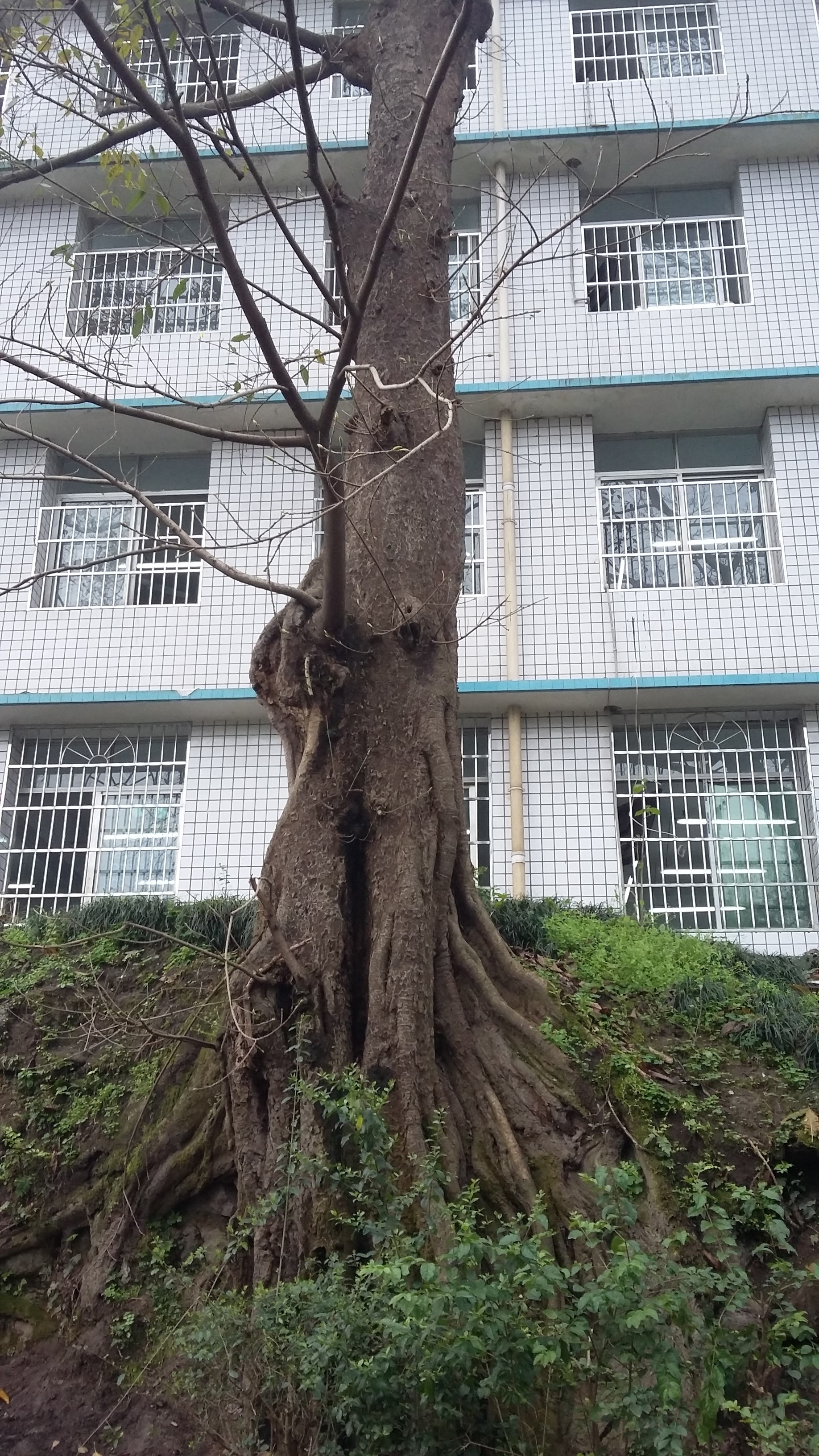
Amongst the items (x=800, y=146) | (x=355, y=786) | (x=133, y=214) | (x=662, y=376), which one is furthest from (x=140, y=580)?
(x=800, y=146)

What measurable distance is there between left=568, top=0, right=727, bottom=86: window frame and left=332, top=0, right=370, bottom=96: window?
226 cm

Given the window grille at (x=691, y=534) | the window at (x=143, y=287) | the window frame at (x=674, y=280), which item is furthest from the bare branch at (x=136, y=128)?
the window grille at (x=691, y=534)

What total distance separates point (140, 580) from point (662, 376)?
17.8 feet

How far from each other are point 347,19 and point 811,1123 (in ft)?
40.8

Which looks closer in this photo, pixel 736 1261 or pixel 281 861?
pixel 736 1261

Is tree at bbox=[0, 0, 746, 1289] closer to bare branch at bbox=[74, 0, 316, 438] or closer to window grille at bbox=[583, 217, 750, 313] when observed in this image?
bare branch at bbox=[74, 0, 316, 438]

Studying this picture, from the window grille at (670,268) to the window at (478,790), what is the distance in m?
4.50

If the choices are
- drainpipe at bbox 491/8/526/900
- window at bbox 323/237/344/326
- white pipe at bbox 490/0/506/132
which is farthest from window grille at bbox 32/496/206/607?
white pipe at bbox 490/0/506/132

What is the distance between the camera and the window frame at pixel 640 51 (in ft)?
38.4

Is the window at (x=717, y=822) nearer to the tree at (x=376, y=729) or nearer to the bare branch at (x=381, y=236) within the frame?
the tree at (x=376, y=729)

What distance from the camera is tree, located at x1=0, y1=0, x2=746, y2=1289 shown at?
466cm

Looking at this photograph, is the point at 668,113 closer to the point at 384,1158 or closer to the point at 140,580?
the point at 140,580

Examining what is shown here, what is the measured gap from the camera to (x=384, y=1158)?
14.3 ft

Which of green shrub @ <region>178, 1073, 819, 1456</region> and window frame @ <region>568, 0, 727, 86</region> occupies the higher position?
window frame @ <region>568, 0, 727, 86</region>
